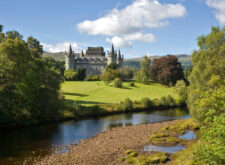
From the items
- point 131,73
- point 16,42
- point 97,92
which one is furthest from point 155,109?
point 131,73

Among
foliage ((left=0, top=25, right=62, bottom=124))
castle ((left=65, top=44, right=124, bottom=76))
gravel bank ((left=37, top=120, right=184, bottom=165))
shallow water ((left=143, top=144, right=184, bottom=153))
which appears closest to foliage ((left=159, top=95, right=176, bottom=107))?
gravel bank ((left=37, top=120, right=184, bottom=165))

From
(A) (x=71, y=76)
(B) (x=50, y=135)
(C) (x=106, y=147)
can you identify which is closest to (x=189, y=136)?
(C) (x=106, y=147)

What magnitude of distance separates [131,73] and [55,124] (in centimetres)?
6588

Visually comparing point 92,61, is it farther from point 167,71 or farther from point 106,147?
point 106,147

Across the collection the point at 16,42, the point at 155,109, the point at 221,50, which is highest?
the point at 16,42

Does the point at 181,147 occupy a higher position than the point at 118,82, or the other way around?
the point at 118,82

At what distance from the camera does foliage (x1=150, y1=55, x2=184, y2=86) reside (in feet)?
281

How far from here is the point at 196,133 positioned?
3158 cm

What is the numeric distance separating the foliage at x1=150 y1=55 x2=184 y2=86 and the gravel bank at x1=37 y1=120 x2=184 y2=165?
54455 millimetres

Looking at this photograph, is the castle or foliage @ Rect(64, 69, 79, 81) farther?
the castle

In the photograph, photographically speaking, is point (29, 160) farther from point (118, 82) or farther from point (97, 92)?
point (118, 82)

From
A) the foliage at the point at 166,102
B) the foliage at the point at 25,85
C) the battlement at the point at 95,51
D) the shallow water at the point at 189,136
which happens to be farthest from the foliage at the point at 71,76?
the shallow water at the point at 189,136

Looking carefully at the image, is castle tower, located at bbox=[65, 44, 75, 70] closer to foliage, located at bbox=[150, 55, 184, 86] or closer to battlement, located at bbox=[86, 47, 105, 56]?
battlement, located at bbox=[86, 47, 105, 56]

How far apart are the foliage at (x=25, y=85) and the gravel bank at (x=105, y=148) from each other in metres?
13.1
